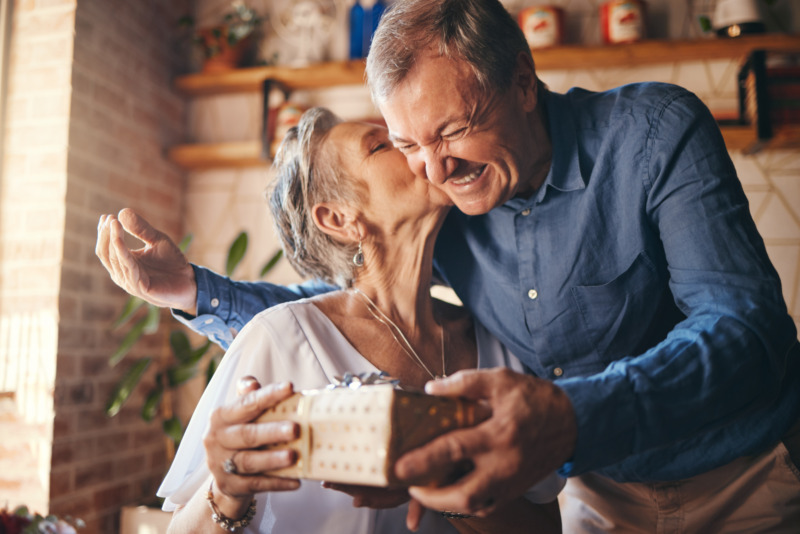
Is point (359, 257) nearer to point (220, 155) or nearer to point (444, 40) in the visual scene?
point (444, 40)

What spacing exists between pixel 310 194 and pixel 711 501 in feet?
3.81

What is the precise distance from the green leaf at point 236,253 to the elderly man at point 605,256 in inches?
50.1

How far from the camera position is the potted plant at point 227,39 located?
3455 millimetres

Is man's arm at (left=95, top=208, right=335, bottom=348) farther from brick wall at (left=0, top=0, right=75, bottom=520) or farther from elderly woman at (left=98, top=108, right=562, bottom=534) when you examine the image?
brick wall at (left=0, top=0, right=75, bottom=520)

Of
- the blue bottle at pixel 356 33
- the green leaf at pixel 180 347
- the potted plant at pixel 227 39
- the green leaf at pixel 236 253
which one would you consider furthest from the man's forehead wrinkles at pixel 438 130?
the potted plant at pixel 227 39

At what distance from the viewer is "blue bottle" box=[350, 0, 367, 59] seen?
3.35m

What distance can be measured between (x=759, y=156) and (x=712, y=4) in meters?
0.81

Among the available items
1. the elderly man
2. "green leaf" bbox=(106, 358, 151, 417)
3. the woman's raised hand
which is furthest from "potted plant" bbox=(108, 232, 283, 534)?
the woman's raised hand

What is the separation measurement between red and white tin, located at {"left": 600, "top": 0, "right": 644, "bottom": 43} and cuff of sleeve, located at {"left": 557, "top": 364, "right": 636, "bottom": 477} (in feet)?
8.60

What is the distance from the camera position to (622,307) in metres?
1.37

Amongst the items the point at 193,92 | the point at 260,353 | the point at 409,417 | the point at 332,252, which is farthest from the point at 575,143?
the point at 193,92

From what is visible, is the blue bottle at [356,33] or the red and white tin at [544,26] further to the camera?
the blue bottle at [356,33]

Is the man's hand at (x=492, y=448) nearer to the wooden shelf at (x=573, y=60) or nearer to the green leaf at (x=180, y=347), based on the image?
the green leaf at (x=180, y=347)

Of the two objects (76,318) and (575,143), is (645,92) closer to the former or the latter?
(575,143)
